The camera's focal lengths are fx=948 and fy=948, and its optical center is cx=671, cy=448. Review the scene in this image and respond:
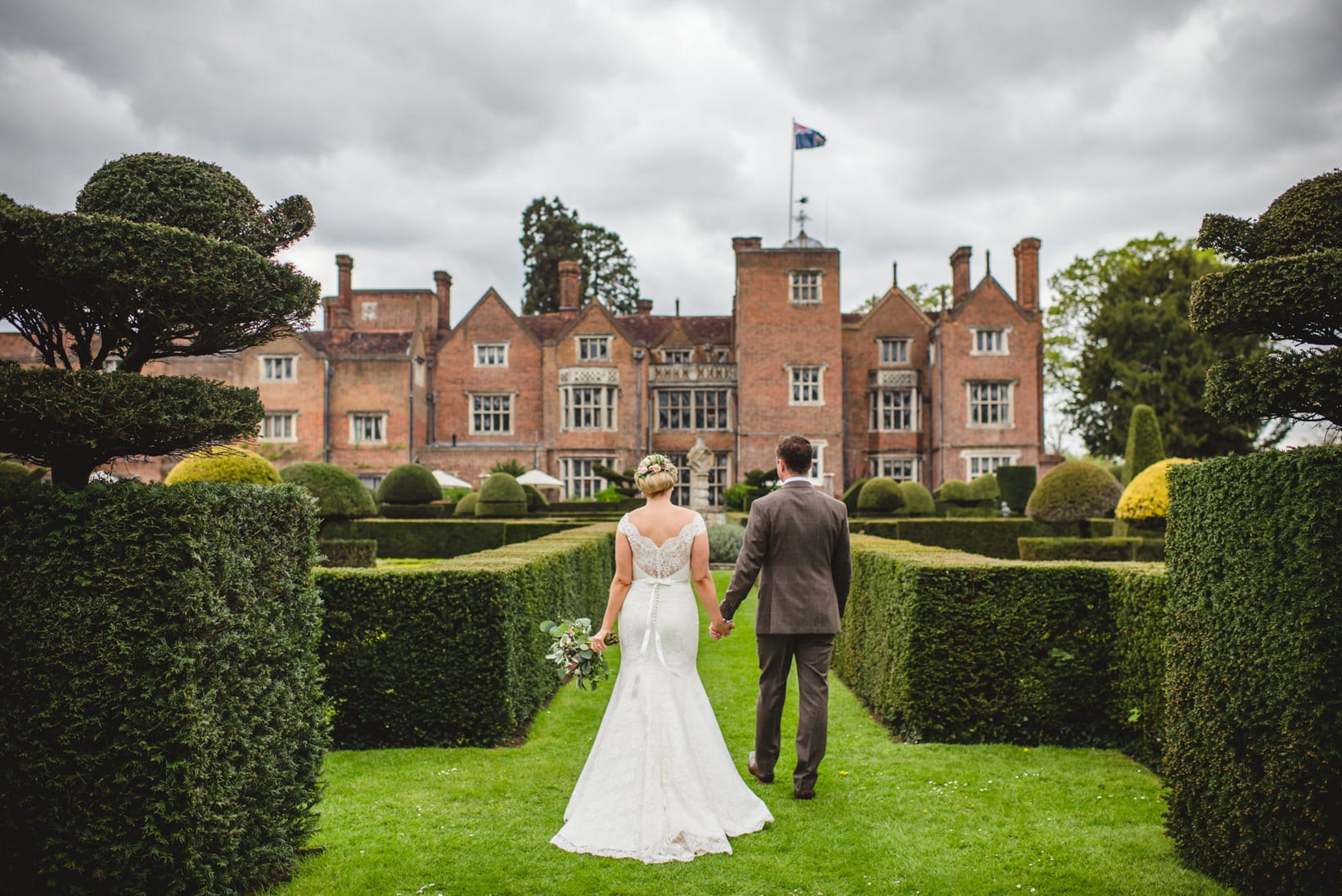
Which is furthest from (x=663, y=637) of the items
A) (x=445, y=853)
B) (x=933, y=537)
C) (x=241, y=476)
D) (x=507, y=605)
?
(x=933, y=537)

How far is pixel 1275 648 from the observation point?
354 cm

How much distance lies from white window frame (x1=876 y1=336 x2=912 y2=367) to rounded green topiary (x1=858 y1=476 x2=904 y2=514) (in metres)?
12.2

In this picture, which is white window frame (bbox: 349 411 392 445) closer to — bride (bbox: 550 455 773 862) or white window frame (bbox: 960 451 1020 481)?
white window frame (bbox: 960 451 1020 481)

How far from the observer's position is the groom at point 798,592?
527cm

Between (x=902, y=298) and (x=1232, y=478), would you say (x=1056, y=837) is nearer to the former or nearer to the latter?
(x=1232, y=478)

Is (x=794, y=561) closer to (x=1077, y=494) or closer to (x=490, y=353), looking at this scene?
(x=1077, y=494)

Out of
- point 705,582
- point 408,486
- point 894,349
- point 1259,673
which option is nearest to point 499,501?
point 408,486

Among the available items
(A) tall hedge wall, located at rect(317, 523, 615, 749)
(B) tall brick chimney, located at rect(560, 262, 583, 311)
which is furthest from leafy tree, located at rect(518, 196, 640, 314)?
(A) tall hedge wall, located at rect(317, 523, 615, 749)

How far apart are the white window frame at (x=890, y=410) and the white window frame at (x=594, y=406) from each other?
9733mm

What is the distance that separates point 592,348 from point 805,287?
8244 millimetres

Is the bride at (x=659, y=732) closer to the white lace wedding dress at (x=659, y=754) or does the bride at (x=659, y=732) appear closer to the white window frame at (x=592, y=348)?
the white lace wedding dress at (x=659, y=754)

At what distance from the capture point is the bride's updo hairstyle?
503 centimetres

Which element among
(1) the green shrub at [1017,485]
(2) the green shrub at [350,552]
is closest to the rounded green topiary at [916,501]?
(1) the green shrub at [1017,485]

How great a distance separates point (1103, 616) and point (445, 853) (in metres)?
4.40
